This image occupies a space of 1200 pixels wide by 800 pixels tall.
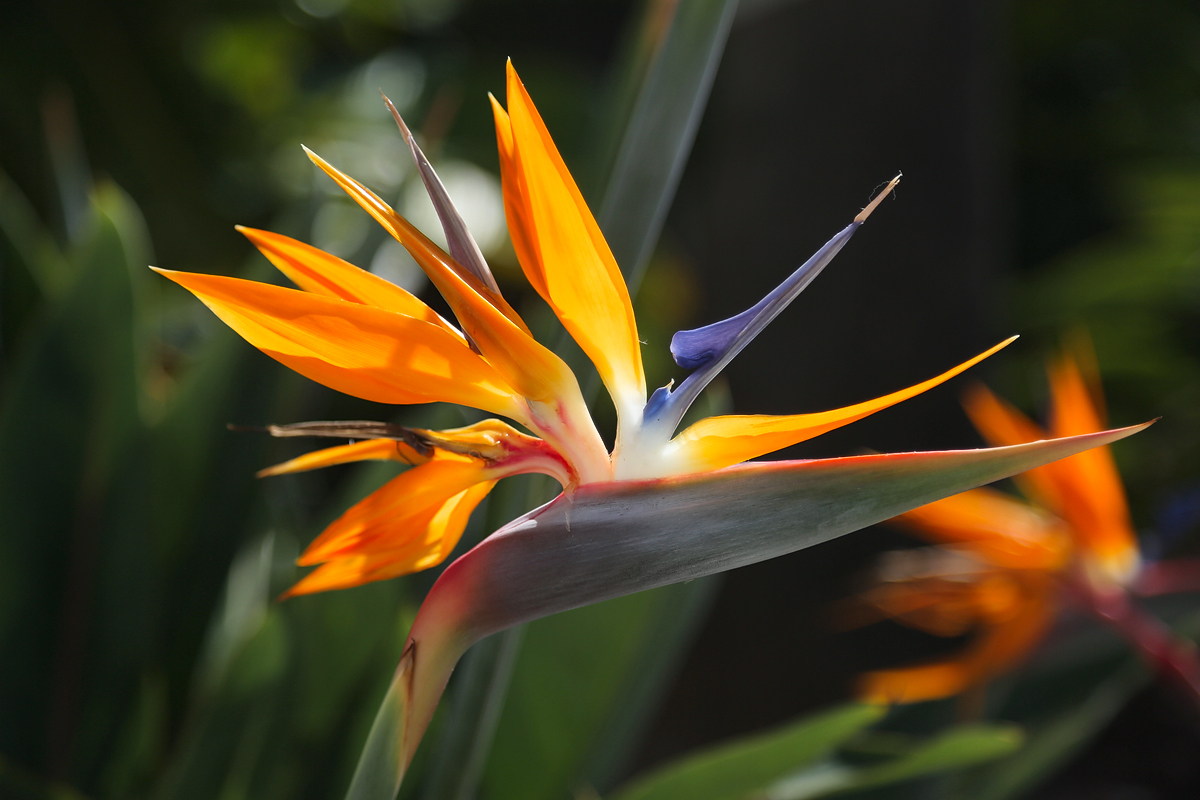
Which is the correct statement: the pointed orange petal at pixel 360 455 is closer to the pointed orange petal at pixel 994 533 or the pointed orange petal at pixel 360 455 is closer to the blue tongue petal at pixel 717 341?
the blue tongue petal at pixel 717 341

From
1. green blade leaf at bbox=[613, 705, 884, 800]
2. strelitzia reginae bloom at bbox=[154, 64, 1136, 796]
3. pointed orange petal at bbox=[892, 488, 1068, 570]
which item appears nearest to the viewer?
strelitzia reginae bloom at bbox=[154, 64, 1136, 796]

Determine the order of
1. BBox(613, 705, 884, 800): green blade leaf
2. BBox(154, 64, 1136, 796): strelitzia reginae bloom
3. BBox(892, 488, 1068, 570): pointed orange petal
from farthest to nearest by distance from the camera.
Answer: BBox(892, 488, 1068, 570): pointed orange petal → BBox(613, 705, 884, 800): green blade leaf → BBox(154, 64, 1136, 796): strelitzia reginae bloom

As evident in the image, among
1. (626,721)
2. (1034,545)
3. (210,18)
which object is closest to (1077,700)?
(1034,545)

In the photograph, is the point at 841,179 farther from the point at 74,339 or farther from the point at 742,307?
the point at 74,339

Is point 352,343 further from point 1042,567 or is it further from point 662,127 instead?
point 1042,567

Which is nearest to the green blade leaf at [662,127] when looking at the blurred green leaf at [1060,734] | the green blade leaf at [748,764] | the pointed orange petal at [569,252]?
the pointed orange petal at [569,252]

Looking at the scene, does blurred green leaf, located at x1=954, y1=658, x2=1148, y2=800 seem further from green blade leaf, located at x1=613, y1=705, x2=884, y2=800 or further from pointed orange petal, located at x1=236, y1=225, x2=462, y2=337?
pointed orange petal, located at x1=236, y1=225, x2=462, y2=337

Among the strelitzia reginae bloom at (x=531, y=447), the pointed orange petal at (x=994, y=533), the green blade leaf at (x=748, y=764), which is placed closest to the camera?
the strelitzia reginae bloom at (x=531, y=447)

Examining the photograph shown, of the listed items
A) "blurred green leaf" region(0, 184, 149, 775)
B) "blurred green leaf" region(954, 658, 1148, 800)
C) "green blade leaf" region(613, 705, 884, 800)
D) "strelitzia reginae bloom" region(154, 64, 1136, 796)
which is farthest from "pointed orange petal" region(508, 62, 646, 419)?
"blurred green leaf" region(954, 658, 1148, 800)
